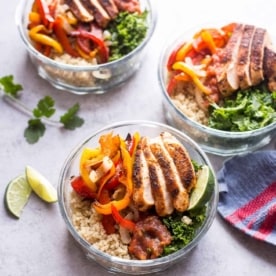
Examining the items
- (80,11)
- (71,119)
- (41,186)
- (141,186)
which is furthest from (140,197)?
(80,11)

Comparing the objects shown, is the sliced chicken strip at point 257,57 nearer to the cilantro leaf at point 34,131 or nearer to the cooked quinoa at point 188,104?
the cooked quinoa at point 188,104

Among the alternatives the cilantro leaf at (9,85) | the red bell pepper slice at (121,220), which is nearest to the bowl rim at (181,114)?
the red bell pepper slice at (121,220)

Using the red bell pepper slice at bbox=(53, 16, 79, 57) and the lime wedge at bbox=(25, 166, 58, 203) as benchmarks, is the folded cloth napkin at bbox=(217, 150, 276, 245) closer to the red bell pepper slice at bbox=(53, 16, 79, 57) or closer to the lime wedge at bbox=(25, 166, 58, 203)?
the lime wedge at bbox=(25, 166, 58, 203)

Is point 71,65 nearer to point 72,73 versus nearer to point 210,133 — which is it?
point 72,73

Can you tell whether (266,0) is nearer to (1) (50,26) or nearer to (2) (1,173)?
(1) (50,26)

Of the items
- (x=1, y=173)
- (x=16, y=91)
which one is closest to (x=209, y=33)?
(x=16, y=91)

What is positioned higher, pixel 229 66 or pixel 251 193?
pixel 229 66
